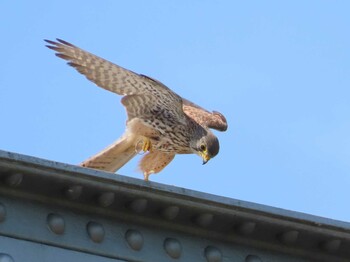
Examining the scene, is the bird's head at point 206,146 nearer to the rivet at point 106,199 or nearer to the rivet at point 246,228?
the rivet at point 246,228

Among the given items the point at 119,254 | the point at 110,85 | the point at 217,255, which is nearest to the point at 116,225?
the point at 119,254

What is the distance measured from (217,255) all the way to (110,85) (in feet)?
13.7

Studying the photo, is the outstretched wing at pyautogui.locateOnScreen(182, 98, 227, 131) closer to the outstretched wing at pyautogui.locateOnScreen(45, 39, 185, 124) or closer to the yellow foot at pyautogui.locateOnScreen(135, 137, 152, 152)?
the outstretched wing at pyautogui.locateOnScreen(45, 39, 185, 124)

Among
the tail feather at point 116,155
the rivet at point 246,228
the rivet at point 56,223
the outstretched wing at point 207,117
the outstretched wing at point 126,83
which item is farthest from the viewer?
the outstretched wing at point 207,117

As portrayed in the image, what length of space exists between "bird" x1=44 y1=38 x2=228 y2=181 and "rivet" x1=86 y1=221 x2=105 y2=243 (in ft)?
12.9

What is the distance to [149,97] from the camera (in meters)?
11.0

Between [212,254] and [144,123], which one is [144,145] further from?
[212,254]

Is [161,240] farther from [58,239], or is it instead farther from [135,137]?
[135,137]

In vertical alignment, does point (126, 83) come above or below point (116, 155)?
above

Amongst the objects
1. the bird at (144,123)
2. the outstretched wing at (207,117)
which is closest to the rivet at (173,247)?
the bird at (144,123)

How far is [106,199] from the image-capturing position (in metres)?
6.17

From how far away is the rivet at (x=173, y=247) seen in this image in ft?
20.6

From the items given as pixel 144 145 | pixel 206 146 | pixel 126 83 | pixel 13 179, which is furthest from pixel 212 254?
pixel 206 146

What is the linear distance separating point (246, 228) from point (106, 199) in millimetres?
863
